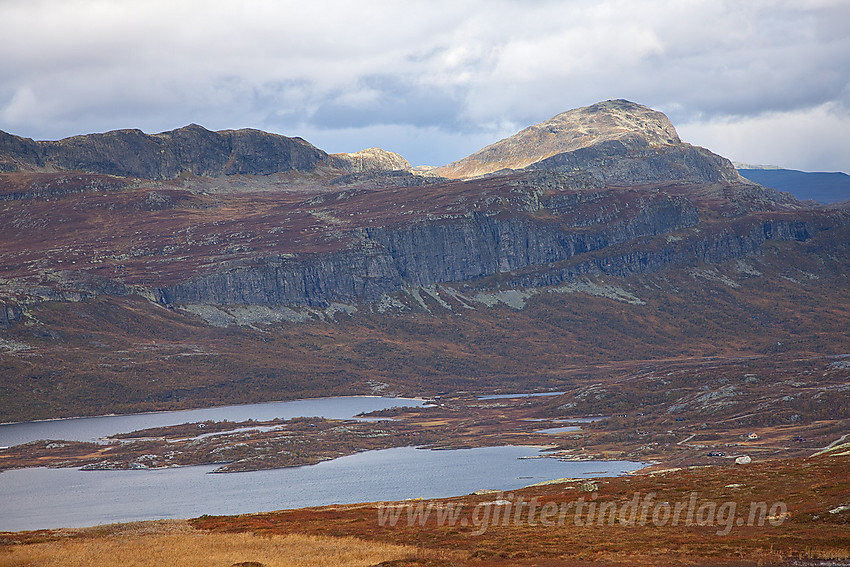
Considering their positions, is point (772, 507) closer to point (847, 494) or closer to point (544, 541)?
point (847, 494)

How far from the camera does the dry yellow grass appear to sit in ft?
175

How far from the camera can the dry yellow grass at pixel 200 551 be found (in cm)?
5322

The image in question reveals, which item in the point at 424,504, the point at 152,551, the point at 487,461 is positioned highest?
the point at 152,551

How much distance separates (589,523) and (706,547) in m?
14.5

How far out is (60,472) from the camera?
198875mm

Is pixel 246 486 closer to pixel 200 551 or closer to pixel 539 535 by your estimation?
pixel 200 551

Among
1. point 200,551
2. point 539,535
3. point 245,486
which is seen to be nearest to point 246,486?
point 245,486

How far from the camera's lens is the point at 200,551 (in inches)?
2282

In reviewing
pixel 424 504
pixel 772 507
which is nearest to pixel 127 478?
pixel 424 504

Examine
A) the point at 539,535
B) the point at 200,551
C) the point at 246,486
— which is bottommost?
the point at 246,486

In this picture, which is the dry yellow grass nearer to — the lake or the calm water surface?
the calm water surface

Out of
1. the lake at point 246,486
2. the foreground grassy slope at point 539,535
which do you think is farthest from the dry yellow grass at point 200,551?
the lake at point 246,486

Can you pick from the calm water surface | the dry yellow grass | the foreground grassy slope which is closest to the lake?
the calm water surface

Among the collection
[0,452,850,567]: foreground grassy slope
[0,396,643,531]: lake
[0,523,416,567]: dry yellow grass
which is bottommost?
[0,396,643,531]: lake
